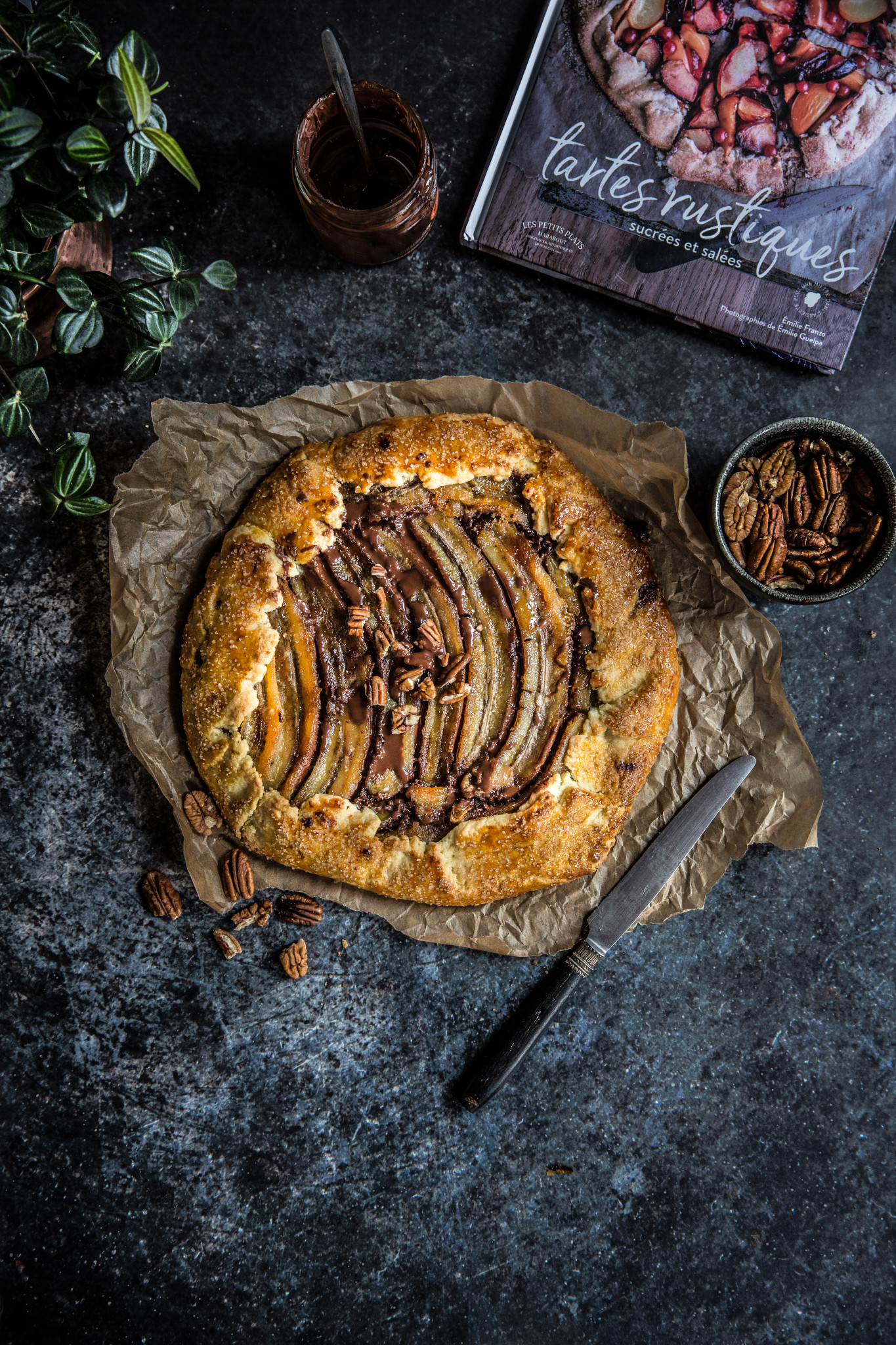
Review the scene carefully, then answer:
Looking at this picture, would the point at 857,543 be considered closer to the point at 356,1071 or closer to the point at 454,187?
the point at 454,187

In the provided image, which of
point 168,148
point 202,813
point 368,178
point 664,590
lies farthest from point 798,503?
point 202,813

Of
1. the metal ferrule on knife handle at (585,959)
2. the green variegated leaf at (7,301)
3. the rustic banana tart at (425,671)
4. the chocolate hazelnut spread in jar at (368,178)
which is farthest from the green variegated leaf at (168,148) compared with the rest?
the metal ferrule on knife handle at (585,959)

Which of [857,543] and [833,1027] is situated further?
[833,1027]

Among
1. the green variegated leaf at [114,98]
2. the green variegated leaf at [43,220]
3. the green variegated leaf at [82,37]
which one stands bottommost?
the green variegated leaf at [43,220]

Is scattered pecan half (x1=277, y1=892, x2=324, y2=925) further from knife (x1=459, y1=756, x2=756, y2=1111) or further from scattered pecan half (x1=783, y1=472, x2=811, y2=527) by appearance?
scattered pecan half (x1=783, y1=472, x2=811, y2=527)

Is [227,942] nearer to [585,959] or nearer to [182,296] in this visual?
[585,959]

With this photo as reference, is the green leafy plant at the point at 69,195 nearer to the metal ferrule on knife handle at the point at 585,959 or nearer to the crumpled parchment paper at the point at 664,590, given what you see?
the crumpled parchment paper at the point at 664,590

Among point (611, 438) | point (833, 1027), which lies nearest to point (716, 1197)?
point (833, 1027)
